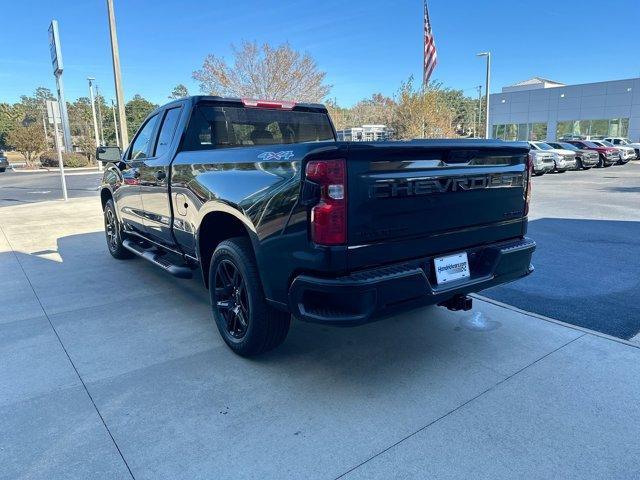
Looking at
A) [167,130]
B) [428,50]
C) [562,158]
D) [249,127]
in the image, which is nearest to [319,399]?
[249,127]

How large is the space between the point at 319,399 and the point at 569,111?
4898 centimetres

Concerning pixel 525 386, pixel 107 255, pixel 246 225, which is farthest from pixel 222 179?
pixel 107 255

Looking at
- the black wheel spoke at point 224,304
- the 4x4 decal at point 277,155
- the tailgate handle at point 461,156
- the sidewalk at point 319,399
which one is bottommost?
the sidewalk at point 319,399

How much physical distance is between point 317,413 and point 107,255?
5.35 metres

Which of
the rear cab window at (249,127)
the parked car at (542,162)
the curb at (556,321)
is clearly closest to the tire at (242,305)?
the rear cab window at (249,127)

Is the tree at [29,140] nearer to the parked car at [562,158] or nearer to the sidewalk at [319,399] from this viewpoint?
the parked car at [562,158]

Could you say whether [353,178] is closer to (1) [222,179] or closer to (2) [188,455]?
(1) [222,179]

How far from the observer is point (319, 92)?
24.5 metres

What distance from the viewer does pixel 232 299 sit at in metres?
3.52

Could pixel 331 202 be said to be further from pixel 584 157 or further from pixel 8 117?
pixel 8 117

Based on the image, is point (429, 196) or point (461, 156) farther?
point (461, 156)

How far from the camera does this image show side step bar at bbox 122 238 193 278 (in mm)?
4180

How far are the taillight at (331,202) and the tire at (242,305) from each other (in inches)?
31.4

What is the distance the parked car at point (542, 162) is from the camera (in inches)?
839
